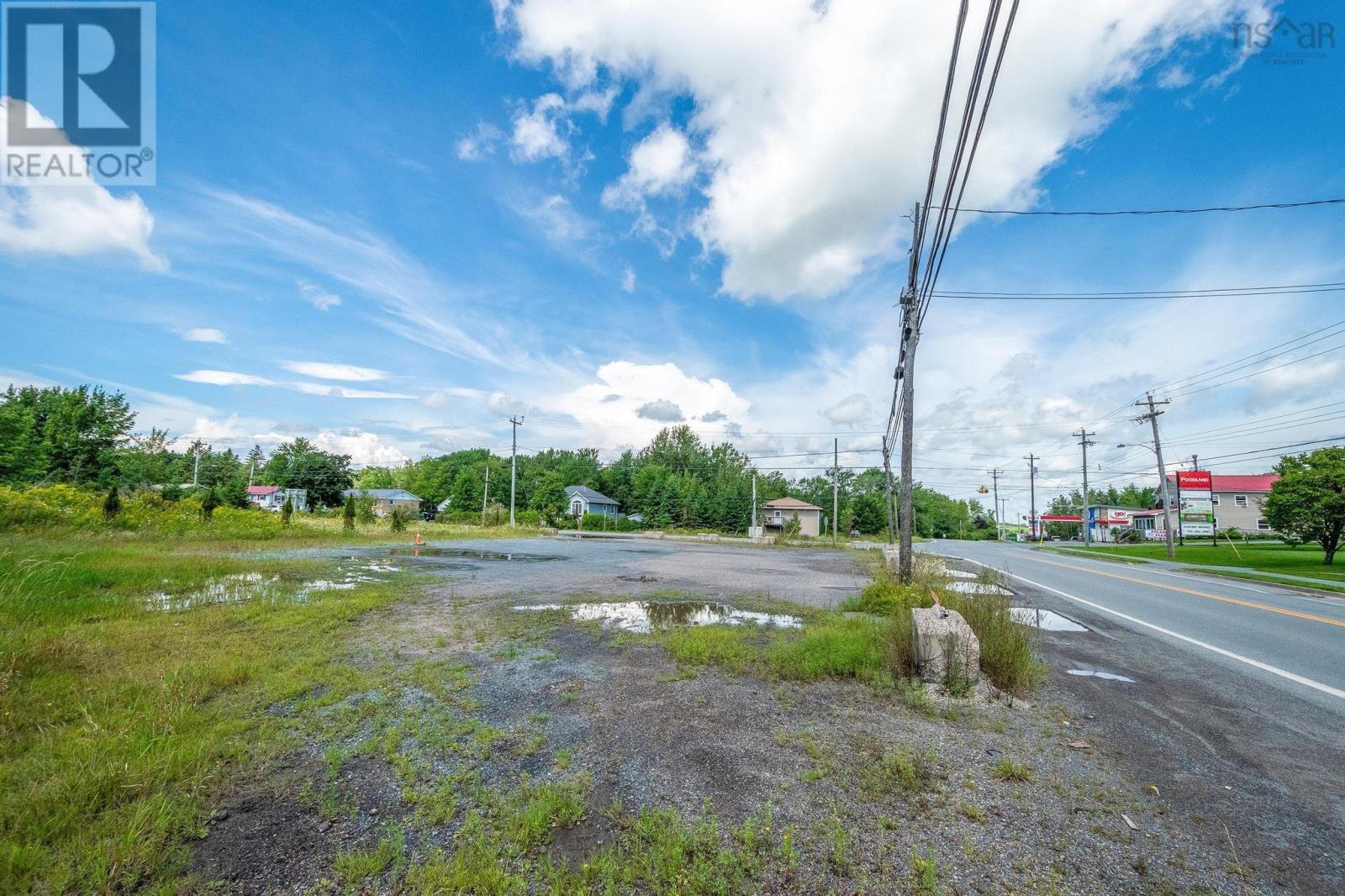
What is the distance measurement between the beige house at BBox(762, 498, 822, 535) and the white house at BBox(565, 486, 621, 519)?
18.2 meters

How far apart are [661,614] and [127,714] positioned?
6.68 meters

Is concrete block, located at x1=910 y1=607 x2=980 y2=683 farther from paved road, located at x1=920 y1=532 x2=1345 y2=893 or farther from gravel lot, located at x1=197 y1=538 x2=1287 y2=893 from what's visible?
paved road, located at x1=920 y1=532 x2=1345 y2=893

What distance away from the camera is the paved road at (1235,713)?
299 cm

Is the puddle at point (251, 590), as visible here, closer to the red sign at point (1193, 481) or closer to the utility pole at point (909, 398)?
the utility pole at point (909, 398)

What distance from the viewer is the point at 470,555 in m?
21.4

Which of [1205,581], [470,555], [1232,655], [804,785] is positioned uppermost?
[804,785]

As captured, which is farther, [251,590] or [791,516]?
[791,516]

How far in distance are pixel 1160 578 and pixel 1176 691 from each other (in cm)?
1717

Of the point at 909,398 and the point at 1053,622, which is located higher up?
the point at 909,398

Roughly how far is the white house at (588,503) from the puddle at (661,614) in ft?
Result: 159

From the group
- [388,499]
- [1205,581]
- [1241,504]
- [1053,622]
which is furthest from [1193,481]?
[388,499]

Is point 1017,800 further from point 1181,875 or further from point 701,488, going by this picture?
point 701,488

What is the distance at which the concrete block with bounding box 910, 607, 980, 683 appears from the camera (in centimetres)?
517

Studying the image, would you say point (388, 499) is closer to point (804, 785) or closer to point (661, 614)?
point (661, 614)
